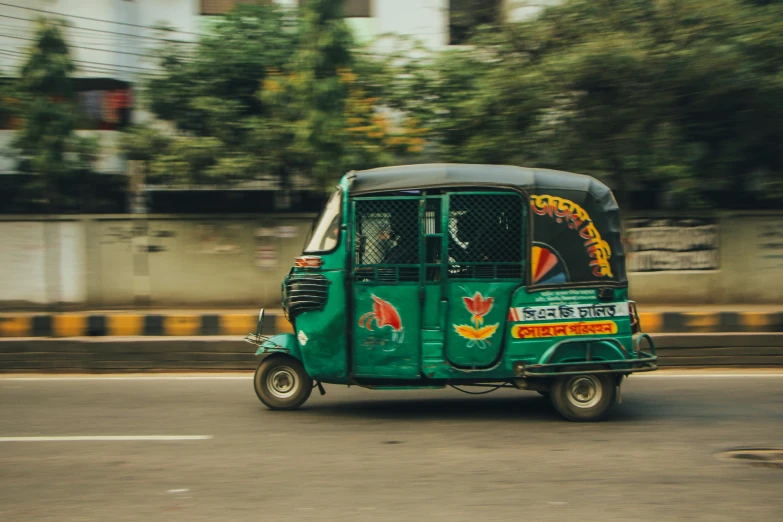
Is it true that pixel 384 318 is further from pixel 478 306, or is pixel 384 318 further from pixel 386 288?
pixel 478 306

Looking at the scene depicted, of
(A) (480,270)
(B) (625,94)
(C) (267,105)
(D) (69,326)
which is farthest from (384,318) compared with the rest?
(B) (625,94)

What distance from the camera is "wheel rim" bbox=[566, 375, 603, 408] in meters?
6.89

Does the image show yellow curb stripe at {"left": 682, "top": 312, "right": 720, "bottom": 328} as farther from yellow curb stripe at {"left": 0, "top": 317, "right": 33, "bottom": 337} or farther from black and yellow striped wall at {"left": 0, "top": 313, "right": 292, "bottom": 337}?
yellow curb stripe at {"left": 0, "top": 317, "right": 33, "bottom": 337}

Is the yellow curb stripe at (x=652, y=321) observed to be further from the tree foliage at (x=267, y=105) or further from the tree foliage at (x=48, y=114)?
the tree foliage at (x=48, y=114)

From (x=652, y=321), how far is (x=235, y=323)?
5675mm

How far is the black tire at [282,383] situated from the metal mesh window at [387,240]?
1.16 meters

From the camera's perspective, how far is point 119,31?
15.6 meters

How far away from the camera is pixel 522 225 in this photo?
676 cm

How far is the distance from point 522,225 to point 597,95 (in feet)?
22.0

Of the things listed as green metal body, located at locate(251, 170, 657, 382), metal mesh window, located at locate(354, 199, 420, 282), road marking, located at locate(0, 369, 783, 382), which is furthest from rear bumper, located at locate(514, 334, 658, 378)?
road marking, located at locate(0, 369, 783, 382)

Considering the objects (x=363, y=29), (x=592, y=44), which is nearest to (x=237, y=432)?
(x=592, y=44)

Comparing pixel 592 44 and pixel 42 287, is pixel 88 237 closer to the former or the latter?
pixel 42 287

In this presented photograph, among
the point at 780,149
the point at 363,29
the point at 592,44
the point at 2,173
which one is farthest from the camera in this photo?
the point at 363,29

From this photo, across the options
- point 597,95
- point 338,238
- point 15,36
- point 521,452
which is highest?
point 15,36
